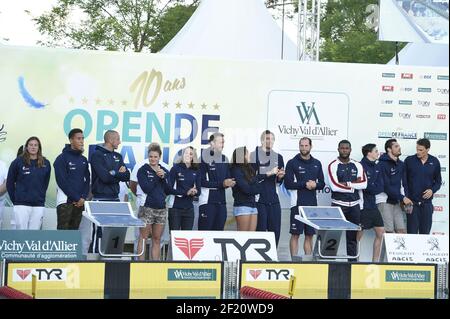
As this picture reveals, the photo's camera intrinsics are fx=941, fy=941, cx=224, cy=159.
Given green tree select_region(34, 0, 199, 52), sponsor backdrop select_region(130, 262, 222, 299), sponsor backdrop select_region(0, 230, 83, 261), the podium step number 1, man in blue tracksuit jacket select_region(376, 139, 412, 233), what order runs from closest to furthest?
sponsor backdrop select_region(130, 262, 222, 299) → sponsor backdrop select_region(0, 230, 83, 261) → the podium step number 1 → man in blue tracksuit jacket select_region(376, 139, 412, 233) → green tree select_region(34, 0, 199, 52)

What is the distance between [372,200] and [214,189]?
97.7 inches

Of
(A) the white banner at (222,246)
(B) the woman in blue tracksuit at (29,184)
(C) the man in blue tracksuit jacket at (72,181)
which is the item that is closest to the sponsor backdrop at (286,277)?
(A) the white banner at (222,246)

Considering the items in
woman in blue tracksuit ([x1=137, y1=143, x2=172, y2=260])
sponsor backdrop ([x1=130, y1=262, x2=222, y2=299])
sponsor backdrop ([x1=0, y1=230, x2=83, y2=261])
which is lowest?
sponsor backdrop ([x1=130, y1=262, x2=222, y2=299])

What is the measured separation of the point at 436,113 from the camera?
1520cm

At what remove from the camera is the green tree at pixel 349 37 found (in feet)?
107

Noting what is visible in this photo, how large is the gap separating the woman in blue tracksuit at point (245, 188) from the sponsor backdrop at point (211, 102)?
700 mm

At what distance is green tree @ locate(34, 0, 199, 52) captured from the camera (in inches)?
1277

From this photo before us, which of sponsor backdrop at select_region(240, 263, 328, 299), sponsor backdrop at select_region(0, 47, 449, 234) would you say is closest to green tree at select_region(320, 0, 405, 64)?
sponsor backdrop at select_region(0, 47, 449, 234)

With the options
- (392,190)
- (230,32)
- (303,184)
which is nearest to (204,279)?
(303,184)

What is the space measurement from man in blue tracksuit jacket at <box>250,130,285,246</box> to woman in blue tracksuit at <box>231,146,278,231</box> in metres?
0.09

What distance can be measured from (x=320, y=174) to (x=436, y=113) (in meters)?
2.48

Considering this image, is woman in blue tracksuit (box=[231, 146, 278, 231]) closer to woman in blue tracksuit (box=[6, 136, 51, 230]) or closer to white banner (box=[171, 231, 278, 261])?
white banner (box=[171, 231, 278, 261])

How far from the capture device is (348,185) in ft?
46.1
